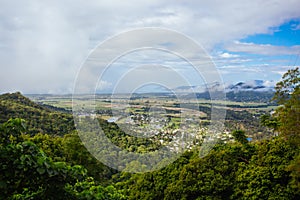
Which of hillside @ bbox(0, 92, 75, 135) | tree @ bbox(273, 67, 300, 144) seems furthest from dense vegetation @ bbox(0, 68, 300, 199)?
hillside @ bbox(0, 92, 75, 135)

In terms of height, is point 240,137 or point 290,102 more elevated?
point 290,102

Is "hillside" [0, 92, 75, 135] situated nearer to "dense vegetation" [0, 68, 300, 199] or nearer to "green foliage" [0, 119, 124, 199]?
"dense vegetation" [0, 68, 300, 199]

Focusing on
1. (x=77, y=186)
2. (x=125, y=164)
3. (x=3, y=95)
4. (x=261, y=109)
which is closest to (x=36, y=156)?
(x=77, y=186)

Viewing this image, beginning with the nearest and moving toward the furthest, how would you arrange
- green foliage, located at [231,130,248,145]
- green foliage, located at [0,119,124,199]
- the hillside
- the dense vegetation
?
green foliage, located at [0,119,124,199] < the dense vegetation < green foliage, located at [231,130,248,145] < the hillside

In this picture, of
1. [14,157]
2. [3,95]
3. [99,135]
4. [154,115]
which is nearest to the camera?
[14,157]

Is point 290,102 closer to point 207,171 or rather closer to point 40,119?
point 207,171

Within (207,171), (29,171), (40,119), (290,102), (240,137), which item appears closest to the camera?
(29,171)

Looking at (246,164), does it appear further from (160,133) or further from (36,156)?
(36,156)

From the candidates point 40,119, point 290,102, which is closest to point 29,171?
point 290,102

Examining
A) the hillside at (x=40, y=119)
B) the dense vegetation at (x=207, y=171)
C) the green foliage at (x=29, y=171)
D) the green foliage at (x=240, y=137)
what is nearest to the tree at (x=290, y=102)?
the dense vegetation at (x=207, y=171)

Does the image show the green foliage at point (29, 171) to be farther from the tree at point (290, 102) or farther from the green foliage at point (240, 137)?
the green foliage at point (240, 137)

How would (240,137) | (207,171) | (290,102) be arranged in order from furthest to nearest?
(240,137) < (207,171) < (290,102)
